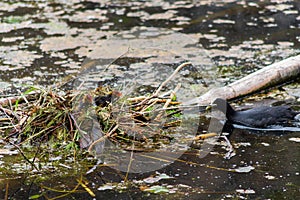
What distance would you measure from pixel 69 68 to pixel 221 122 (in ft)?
8.35

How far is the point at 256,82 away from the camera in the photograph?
6.68m

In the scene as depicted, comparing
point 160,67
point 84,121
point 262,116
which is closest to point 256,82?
point 262,116

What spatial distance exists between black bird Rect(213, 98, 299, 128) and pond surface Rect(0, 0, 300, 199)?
0.43 ft

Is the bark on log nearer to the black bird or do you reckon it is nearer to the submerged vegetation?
the black bird

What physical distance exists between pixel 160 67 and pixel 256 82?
1.50 metres

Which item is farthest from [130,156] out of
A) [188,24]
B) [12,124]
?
[188,24]

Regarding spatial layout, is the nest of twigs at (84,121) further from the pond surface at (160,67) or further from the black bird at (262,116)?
the black bird at (262,116)

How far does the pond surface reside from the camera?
4.60 m

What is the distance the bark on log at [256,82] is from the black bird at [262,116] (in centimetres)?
44

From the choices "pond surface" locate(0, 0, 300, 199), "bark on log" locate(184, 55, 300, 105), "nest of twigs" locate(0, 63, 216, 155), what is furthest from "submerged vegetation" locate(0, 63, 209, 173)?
"bark on log" locate(184, 55, 300, 105)

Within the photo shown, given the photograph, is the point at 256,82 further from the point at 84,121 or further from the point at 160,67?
the point at 84,121

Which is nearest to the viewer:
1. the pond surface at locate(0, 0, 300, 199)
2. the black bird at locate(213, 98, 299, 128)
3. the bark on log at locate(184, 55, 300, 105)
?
the pond surface at locate(0, 0, 300, 199)

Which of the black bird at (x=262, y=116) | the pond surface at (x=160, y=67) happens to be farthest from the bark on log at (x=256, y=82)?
the black bird at (x=262, y=116)

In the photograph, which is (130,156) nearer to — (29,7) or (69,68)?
(69,68)
